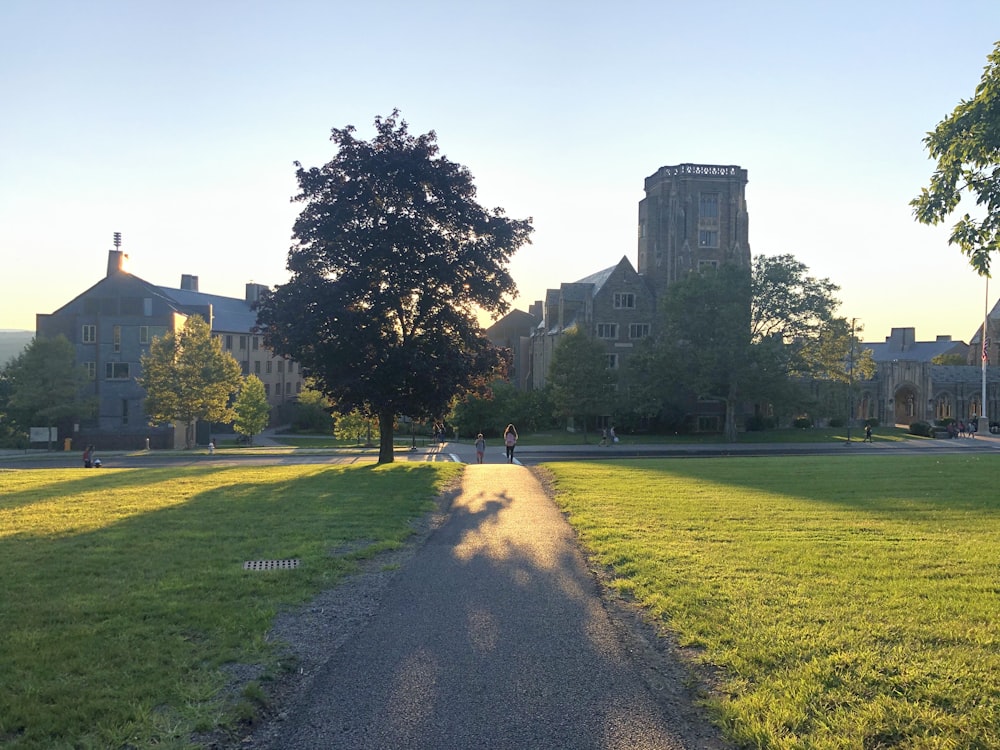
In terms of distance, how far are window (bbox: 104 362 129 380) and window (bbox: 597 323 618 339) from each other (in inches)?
1634

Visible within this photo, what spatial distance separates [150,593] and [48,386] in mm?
55730

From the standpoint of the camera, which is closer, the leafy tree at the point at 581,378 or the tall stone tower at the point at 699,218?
the leafy tree at the point at 581,378

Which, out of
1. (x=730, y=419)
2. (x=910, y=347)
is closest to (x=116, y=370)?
(x=730, y=419)

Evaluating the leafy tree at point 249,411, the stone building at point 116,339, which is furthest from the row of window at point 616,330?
the stone building at point 116,339

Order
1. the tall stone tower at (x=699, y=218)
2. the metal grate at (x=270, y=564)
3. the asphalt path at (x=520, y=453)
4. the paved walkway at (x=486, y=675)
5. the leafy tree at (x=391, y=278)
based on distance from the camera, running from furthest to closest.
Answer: the tall stone tower at (x=699, y=218)
the asphalt path at (x=520, y=453)
the leafy tree at (x=391, y=278)
the metal grate at (x=270, y=564)
the paved walkway at (x=486, y=675)

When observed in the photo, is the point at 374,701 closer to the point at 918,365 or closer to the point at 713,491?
the point at 713,491

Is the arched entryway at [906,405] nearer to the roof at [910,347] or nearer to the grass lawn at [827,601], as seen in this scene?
the roof at [910,347]

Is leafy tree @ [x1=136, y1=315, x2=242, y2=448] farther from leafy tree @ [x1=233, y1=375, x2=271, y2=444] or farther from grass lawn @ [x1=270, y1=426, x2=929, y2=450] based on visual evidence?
grass lawn @ [x1=270, y1=426, x2=929, y2=450]

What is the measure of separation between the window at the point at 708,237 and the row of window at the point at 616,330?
1148cm

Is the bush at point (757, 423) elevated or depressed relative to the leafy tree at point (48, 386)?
depressed

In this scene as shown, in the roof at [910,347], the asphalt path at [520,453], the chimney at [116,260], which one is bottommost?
the asphalt path at [520,453]

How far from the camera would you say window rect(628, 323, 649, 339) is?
6425cm

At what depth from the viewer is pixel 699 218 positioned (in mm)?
68812

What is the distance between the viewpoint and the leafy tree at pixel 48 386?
2117 inches
